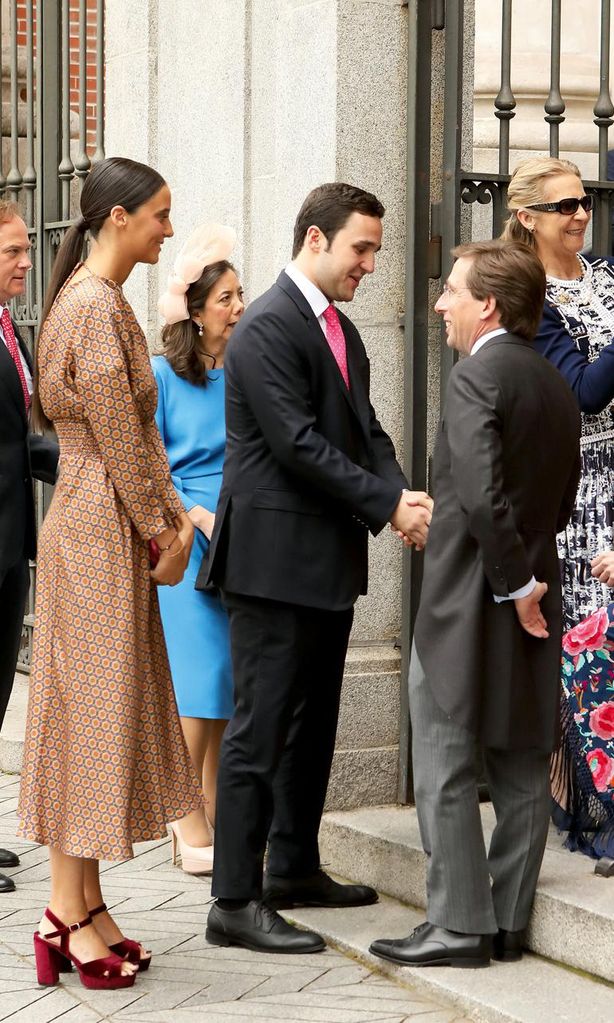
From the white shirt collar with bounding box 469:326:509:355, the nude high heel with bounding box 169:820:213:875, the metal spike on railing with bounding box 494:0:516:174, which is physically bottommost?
the nude high heel with bounding box 169:820:213:875

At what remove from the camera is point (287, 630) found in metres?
4.45

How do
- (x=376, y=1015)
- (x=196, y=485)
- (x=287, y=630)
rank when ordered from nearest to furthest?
(x=376, y=1015)
(x=287, y=630)
(x=196, y=485)

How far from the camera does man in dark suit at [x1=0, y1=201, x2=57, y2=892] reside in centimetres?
516

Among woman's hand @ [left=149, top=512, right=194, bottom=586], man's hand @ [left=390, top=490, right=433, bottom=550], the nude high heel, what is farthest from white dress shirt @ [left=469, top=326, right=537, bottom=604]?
the nude high heel

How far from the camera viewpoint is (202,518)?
5141 millimetres

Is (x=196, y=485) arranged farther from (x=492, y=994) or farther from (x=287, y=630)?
(x=492, y=994)

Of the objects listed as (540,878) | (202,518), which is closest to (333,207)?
(202,518)

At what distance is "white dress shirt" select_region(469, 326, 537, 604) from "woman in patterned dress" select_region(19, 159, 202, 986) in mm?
830

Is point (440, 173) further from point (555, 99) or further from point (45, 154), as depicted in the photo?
point (45, 154)

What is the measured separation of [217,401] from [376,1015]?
205cm

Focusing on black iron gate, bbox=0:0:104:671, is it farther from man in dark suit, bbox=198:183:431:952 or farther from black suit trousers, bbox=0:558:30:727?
man in dark suit, bbox=198:183:431:952

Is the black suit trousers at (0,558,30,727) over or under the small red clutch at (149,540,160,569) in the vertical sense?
under

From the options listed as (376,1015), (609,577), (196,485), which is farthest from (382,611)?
(376,1015)

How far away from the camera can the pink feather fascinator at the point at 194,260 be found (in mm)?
5125
